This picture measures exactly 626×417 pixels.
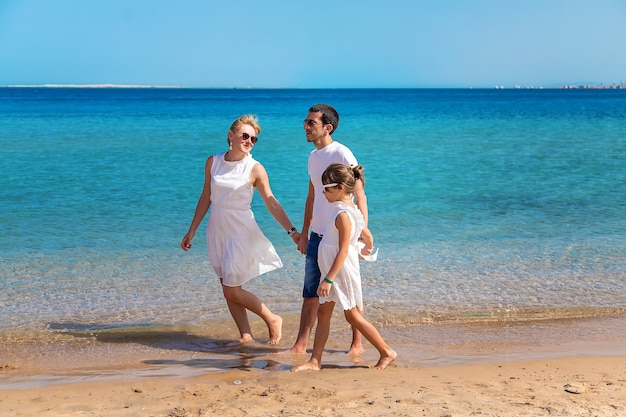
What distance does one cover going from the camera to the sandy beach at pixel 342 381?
428 cm

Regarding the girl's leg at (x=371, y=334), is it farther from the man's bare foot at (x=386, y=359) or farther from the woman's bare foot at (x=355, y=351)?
the woman's bare foot at (x=355, y=351)

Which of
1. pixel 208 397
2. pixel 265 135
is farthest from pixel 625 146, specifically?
pixel 208 397

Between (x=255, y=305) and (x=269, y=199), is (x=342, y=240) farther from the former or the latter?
(x=255, y=305)

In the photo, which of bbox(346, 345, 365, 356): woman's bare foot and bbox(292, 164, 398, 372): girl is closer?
bbox(292, 164, 398, 372): girl

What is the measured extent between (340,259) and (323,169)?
0.76 m

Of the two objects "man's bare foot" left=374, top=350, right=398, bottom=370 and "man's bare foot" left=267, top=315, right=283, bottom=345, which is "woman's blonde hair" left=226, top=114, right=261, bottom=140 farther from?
"man's bare foot" left=374, top=350, right=398, bottom=370

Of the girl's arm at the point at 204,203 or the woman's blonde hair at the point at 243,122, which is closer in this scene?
the woman's blonde hair at the point at 243,122

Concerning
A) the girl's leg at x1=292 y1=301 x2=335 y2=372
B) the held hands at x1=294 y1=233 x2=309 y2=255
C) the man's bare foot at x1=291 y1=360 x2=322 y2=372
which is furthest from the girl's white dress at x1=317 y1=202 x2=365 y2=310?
the held hands at x1=294 y1=233 x2=309 y2=255

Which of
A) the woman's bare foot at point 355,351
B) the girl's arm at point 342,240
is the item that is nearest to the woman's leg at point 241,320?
the woman's bare foot at point 355,351

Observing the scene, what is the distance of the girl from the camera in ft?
16.1

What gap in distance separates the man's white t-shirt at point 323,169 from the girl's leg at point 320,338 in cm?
53

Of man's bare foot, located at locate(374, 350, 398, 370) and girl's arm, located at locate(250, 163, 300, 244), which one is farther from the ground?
girl's arm, located at locate(250, 163, 300, 244)

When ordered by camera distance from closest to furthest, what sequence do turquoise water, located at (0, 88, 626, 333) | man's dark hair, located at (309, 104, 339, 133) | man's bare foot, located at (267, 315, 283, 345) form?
man's dark hair, located at (309, 104, 339, 133) → man's bare foot, located at (267, 315, 283, 345) → turquoise water, located at (0, 88, 626, 333)

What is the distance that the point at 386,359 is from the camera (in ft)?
17.2
